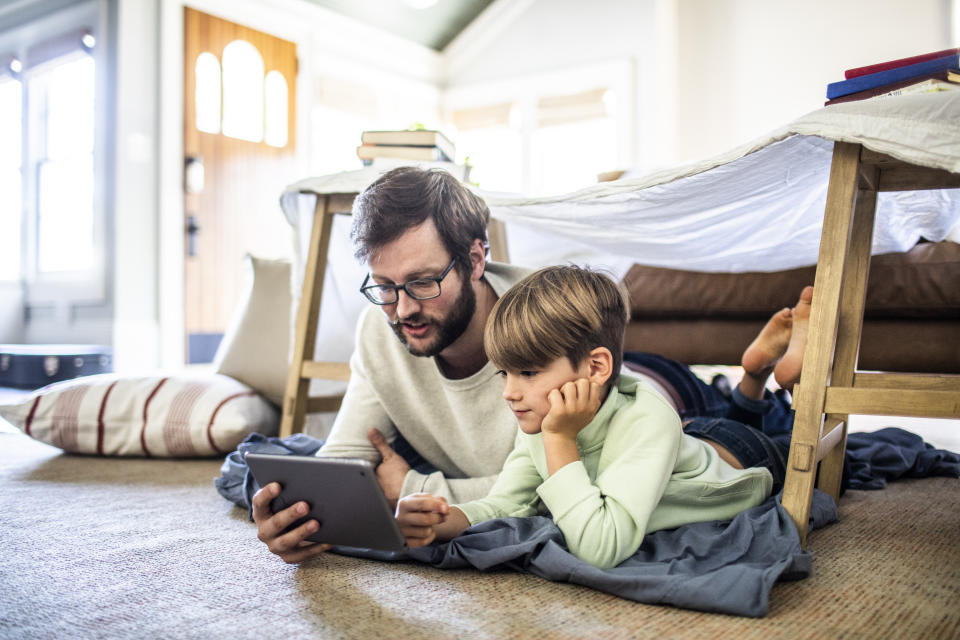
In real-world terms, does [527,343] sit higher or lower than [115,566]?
higher

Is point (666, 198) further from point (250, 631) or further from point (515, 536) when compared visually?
point (250, 631)

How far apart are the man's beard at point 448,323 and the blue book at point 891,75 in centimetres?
62

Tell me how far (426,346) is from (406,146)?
794 millimetres

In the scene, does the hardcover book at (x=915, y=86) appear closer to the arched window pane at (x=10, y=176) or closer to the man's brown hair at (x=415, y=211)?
the man's brown hair at (x=415, y=211)

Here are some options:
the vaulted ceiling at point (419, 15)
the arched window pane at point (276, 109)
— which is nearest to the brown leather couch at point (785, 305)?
the arched window pane at point (276, 109)

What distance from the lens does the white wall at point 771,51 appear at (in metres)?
4.31

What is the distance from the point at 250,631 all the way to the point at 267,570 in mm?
213

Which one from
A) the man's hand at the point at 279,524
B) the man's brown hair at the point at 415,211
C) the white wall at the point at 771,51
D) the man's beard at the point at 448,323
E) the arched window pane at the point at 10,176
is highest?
the white wall at the point at 771,51

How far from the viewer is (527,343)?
3.13 feet

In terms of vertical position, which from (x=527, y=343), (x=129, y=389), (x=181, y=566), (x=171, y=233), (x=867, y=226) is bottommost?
(x=181, y=566)

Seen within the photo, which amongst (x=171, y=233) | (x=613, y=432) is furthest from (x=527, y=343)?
(x=171, y=233)

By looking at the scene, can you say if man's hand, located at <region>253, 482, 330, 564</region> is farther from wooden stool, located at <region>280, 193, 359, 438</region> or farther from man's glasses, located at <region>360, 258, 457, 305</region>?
wooden stool, located at <region>280, 193, 359, 438</region>

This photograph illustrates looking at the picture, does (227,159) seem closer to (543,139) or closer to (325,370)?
(543,139)

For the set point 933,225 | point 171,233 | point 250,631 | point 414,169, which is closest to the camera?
point 250,631
